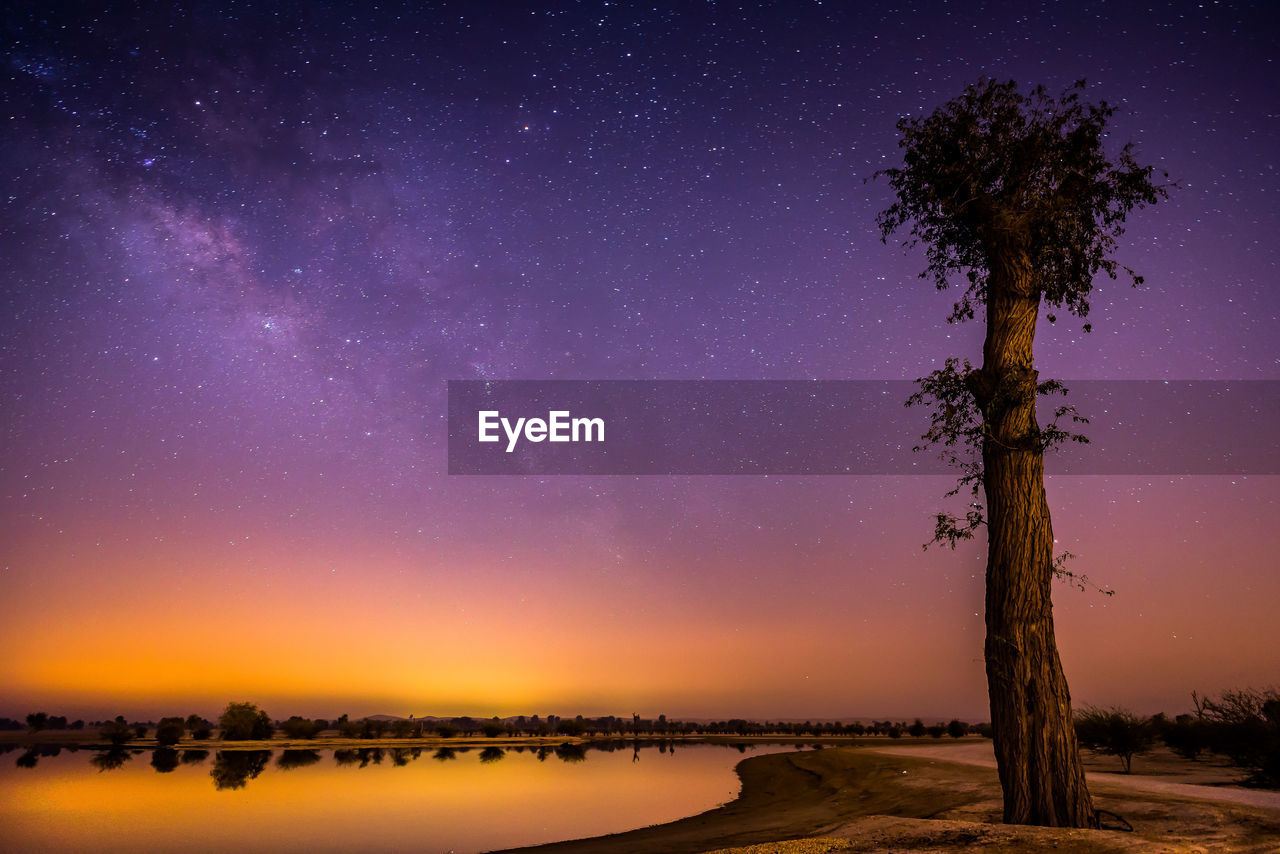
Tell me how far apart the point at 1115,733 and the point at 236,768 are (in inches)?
1794

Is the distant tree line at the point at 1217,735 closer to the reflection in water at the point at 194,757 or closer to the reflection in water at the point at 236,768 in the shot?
the reflection in water at the point at 236,768

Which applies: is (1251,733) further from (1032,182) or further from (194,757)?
(194,757)

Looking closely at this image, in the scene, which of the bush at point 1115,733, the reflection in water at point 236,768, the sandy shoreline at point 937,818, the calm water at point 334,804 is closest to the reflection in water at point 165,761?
the calm water at point 334,804

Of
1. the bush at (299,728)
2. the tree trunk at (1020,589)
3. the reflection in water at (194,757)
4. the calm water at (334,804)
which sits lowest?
the bush at (299,728)

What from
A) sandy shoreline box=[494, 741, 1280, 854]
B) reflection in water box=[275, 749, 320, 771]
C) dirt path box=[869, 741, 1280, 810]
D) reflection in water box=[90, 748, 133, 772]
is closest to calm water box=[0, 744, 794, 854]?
reflection in water box=[275, 749, 320, 771]

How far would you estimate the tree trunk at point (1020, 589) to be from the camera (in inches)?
502

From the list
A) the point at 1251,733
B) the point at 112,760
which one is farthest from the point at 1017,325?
the point at 112,760

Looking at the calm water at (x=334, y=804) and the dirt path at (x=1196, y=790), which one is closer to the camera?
the dirt path at (x=1196, y=790)

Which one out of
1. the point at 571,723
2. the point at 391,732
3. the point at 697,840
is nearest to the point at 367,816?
the point at 697,840

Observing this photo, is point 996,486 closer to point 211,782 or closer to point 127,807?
point 127,807

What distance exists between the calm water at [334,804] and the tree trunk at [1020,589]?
43.2 ft

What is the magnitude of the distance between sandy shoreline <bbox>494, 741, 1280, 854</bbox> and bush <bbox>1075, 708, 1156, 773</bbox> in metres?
1.19

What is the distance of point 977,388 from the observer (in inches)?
576

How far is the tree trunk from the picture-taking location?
41.9 ft
